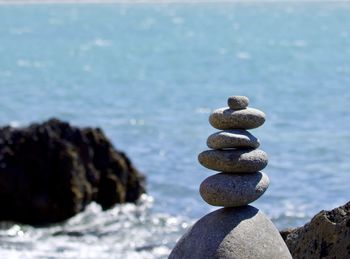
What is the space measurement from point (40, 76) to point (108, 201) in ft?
105

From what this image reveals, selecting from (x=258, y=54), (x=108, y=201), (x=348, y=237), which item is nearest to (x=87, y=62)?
(x=258, y=54)

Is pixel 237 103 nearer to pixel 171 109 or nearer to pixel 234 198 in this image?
pixel 234 198

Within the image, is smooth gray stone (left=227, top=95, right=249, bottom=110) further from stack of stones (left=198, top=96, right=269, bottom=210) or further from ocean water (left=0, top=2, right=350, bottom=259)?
ocean water (left=0, top=2, right=350, bottom=259)

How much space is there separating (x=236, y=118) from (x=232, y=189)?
0.61 m

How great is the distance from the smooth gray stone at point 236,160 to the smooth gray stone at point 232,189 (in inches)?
2.6

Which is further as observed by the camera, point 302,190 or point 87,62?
point 87,62

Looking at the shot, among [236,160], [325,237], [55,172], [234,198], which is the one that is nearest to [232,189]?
[234,198]

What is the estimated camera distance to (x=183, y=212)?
2331 cm

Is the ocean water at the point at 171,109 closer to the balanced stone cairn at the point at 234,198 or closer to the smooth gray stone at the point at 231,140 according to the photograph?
the balanced stone cairn at the point at 234,198

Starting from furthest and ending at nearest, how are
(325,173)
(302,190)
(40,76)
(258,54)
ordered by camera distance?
(258,54) → (40,76) → (325,173) → (302,190)

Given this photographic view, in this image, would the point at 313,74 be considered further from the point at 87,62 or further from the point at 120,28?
the point at 120,28

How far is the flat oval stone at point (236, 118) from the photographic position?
420 inches

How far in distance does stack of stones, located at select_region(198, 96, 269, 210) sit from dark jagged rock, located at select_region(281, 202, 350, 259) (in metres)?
1.05

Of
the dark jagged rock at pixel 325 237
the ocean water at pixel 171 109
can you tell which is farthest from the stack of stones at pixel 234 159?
the ocean water at pixel 171 109
